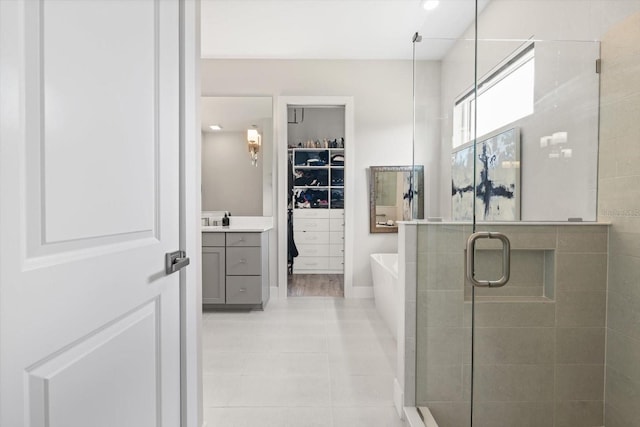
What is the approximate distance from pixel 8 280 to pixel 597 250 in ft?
6.95

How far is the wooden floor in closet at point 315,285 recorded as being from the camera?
4.43 meters

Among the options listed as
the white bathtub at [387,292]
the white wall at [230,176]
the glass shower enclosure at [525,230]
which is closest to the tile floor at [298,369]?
the white bathtub at [387,292]

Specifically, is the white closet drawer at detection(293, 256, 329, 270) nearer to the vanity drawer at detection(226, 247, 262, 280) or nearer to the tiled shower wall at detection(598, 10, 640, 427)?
the vanity drawer at detection(226, 247, 262, 280)

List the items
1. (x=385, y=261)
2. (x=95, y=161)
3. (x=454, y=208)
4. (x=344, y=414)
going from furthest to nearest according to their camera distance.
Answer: (x=385, y=261), (x=344, y=414), (x=454, y=208), (x=95, y=161)

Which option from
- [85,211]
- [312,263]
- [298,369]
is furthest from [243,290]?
[85,211]

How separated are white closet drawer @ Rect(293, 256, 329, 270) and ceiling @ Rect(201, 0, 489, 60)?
297cm

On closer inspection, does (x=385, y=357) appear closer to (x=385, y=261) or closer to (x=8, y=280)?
(x=385, y=261)

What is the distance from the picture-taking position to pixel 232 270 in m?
3.58

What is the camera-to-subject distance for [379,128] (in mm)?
4191

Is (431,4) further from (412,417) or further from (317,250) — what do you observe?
(317,250)

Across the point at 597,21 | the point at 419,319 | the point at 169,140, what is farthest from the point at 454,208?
the point at 597,21

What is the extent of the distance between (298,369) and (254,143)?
2627mm

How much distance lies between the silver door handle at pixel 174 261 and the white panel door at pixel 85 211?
0.03 meters

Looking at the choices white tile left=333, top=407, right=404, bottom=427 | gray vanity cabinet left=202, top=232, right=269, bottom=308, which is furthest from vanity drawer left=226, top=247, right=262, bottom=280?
white tile left=333, top=407, right=404, bottom=427
